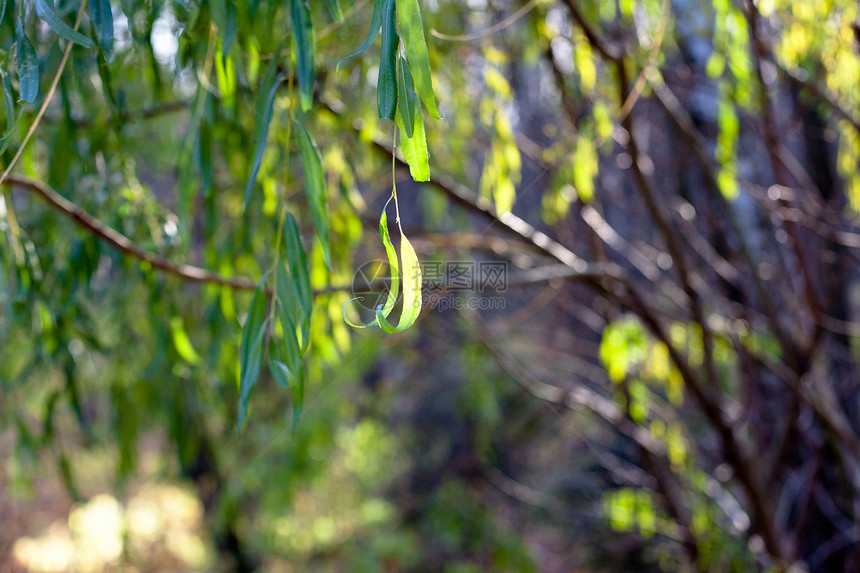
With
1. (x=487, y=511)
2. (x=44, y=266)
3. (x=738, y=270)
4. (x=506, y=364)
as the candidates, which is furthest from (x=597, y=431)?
(x=44, y=266)

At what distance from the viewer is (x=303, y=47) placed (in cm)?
57

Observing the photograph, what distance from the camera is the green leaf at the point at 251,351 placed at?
1.94 ft

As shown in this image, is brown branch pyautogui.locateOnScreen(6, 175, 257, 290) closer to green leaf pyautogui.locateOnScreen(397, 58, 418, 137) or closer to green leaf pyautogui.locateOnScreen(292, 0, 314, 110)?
green leaf pyautogui.locateOnScreen(292, 0, 314, 110)

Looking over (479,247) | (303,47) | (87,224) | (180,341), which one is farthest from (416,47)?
(479,247)

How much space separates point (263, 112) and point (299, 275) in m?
0.17

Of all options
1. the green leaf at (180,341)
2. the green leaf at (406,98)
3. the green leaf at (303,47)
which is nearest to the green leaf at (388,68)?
the green leaf at (406,98)

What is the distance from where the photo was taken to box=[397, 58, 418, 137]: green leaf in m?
0.46

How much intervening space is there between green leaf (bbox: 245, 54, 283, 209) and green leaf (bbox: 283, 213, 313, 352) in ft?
0.17

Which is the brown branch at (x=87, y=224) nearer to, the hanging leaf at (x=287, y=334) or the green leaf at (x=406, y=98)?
the hanging leaf at (x=287, y=334)

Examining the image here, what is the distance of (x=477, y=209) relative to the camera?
1.08m

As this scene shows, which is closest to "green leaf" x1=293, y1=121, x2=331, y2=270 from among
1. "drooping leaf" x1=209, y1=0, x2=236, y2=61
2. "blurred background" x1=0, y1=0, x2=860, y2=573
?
"blurred background" x1=0, y1=0, x2=860, y2=573

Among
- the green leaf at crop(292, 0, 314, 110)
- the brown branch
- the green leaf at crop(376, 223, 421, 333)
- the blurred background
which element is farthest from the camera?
the blurred background

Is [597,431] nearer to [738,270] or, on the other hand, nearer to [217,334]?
[738,270]

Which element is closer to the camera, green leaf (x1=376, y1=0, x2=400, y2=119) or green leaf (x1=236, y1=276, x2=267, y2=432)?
green leaf (x1=376, y1=0, x2=400, y2=119)
